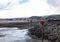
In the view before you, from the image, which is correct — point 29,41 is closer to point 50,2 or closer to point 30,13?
point 30,13

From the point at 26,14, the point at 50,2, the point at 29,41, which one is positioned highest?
the point at 50,2

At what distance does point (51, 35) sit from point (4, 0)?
1183 millimetres

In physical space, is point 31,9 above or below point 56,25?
above

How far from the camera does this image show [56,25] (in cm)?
374

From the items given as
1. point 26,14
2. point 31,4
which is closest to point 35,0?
point 31,4

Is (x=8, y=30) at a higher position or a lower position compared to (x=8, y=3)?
lower

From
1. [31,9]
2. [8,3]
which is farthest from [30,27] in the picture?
[8,3]

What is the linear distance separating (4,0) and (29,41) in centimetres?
97

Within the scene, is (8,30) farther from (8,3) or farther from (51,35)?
(51,35)

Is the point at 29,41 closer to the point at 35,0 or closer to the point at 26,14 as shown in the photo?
the point at 26,14

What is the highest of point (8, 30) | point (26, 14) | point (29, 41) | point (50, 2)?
point (50, 2)

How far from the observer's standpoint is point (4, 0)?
364cm

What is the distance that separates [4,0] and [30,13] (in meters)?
0.59

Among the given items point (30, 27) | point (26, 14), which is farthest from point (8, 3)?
point (30, 27)
